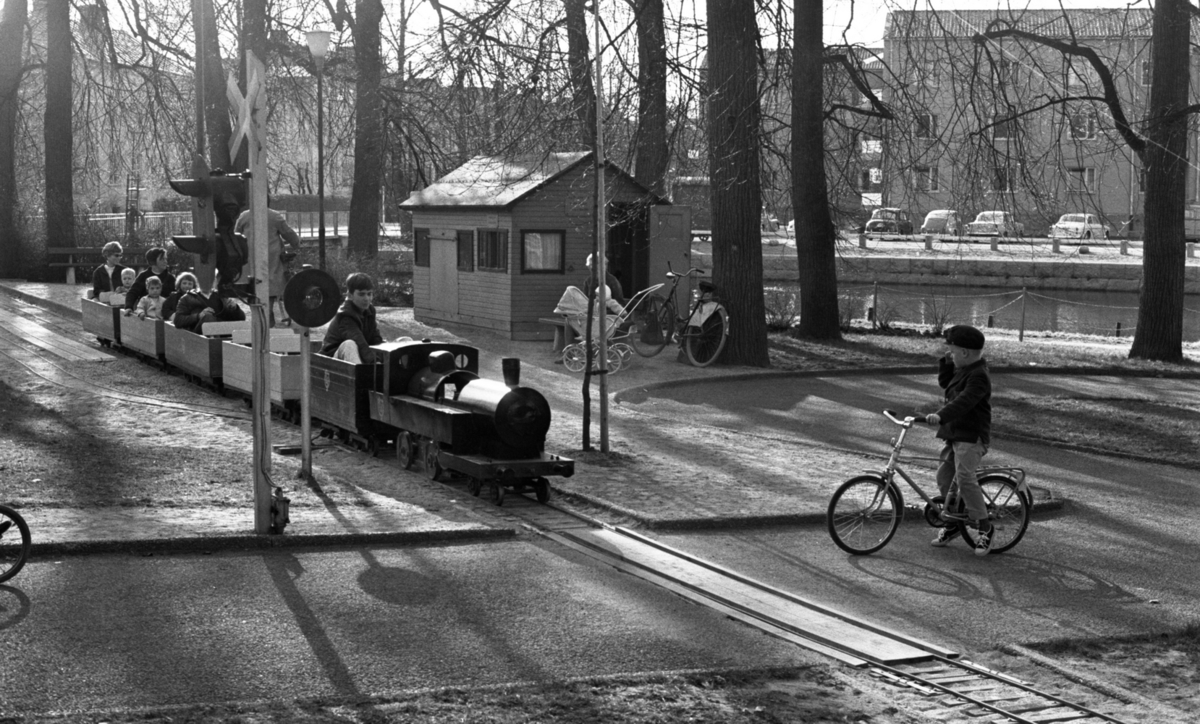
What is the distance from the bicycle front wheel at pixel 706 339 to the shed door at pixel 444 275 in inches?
228

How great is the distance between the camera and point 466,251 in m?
25.5

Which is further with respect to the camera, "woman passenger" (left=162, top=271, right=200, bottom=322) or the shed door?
the shed door

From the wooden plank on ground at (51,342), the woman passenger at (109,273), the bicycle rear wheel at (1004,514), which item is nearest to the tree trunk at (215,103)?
the woman passenger at (109,273)

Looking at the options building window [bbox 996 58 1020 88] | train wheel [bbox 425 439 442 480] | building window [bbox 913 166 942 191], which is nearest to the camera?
train wheel [bbox 425 439 442 480]

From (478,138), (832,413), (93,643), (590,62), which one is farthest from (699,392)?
(93,643)

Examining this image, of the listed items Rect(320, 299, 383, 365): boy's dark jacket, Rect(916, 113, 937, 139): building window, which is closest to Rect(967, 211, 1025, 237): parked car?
Rect(916, 113, 937, 139): building window

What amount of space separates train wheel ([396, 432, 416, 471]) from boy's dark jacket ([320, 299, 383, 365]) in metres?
1.28

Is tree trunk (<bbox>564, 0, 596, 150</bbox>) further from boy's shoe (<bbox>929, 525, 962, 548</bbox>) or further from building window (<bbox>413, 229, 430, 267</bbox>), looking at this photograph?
boy's shoe (<bbox>929, 525, 962, 548</bbox>)

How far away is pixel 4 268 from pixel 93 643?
31.8 m

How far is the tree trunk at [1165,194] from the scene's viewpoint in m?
22.4

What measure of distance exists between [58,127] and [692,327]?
69.6ft

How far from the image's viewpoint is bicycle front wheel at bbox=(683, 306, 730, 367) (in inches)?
849

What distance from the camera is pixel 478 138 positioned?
27672 mm

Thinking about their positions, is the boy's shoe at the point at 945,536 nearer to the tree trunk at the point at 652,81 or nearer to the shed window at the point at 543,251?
the tree trunk at the point at 652,81
